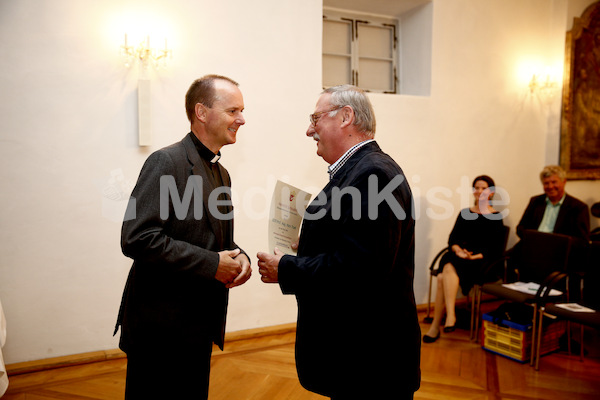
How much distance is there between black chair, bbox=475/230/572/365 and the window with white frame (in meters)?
2.25

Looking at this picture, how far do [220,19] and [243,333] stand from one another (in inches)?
107

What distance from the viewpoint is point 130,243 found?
5.77 ft

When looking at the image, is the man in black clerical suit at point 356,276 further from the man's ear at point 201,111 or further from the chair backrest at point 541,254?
the chair backrest at point 541,254

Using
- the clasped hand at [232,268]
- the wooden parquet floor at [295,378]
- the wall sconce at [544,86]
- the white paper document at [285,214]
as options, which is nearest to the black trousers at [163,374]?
the clasped hand at [232,268]

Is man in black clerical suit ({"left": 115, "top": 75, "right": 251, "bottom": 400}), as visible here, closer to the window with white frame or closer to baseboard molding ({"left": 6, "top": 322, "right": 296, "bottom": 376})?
baseboard molding ({"left": 6, "top": 322, "right": 296, "bottom": 376})

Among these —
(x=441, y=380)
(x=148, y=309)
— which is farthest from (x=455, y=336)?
(x=148, y=309)

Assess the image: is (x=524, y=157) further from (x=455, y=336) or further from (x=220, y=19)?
(x=220, y=19)

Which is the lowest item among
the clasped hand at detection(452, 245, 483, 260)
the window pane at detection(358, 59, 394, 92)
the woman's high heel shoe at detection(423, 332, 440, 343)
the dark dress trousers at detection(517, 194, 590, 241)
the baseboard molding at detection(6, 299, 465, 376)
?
the woman's high heel shoe at detection(423, 332, 440, 343)

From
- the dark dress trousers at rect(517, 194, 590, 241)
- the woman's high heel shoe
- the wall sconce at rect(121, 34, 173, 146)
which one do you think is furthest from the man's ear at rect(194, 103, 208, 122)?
the dark dress trousers at rect(517, 194, 590, 241)

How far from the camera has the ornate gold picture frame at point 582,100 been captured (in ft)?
18.4

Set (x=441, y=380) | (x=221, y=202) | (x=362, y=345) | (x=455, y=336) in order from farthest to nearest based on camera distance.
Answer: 1. (x=455, y=336)
2. (x=441, y=380)
3. (x=221, y=202)
4. (x=362, y=345)

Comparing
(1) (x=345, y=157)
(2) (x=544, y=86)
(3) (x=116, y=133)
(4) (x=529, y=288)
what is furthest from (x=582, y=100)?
(3) (x=116, y=133)

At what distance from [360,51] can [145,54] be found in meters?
2.45

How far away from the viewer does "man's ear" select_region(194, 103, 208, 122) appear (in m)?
2.12
